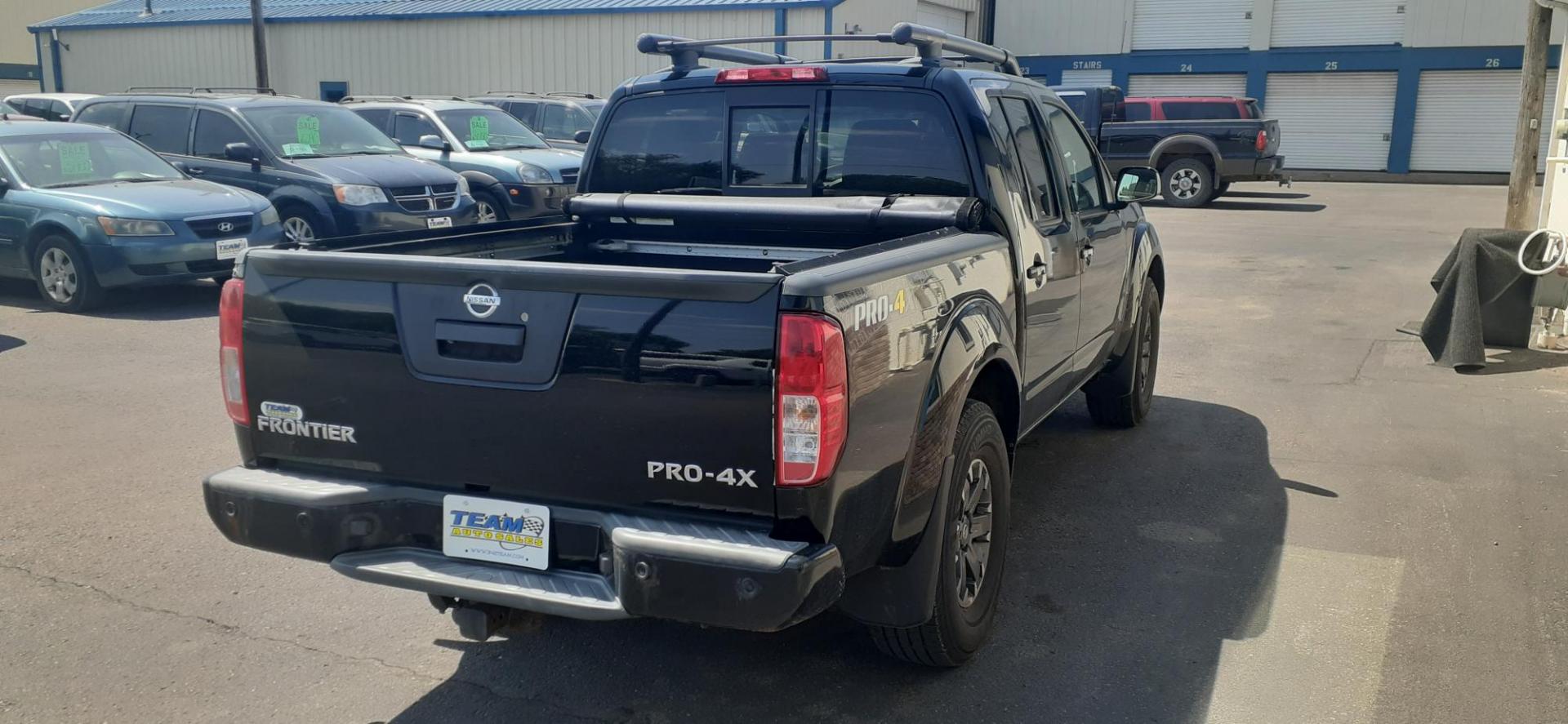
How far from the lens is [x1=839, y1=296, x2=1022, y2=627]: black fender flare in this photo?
135 inches

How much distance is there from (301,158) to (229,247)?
1.83 meters

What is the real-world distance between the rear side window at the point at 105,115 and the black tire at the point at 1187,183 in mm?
15881

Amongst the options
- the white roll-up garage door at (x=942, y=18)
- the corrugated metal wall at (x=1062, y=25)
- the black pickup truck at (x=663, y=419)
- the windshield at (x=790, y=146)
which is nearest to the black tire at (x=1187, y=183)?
the white roll-up garage door at (x=942, y=18)

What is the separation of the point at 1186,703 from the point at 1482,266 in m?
6.61

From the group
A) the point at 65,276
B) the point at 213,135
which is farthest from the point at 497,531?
the point at 213,135

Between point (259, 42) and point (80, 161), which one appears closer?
point (80, 161)

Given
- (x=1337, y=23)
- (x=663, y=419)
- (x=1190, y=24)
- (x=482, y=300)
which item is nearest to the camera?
(x=663, y=419)

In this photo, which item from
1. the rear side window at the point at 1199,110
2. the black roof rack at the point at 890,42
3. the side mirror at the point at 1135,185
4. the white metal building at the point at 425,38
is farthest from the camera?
the white metal building at the point at 425,38

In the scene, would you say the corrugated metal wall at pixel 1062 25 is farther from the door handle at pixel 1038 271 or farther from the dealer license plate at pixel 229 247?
the door handle at pixel 1038 271

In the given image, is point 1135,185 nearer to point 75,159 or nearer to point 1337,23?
point 75,159

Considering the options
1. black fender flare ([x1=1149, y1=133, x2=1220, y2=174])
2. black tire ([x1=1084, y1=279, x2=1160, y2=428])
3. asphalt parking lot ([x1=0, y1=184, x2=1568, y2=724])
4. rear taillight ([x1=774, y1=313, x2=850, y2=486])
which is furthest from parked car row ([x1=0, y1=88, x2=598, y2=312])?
black fender flare ([x1=1149, y1=133, x2=1220, y2=174])

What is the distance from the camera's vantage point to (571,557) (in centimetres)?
321

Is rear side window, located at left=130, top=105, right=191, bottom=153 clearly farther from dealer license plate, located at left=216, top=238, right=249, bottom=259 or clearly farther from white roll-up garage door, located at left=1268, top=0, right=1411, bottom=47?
white roll-up garage door, located at left=1268, top=0, right=1411, bottom=47

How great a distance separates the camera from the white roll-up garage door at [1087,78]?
33.4 meters
